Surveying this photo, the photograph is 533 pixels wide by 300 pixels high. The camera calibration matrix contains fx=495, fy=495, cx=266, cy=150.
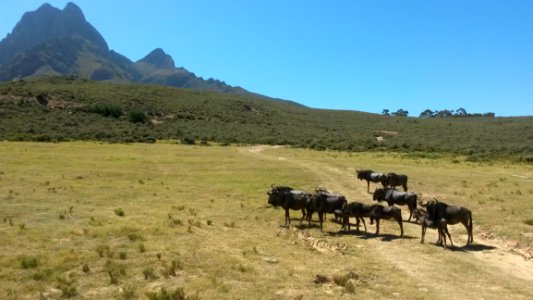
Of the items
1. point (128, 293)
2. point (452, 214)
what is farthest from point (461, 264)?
point (128, 293)

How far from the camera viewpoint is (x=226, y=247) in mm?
17328

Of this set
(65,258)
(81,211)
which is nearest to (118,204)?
(81,211)

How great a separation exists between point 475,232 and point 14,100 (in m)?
93.6

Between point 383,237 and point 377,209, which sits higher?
point 377,209

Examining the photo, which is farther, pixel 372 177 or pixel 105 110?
pixel 105 110

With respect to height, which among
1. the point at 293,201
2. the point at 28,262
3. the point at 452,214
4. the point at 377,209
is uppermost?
the point at 452,214

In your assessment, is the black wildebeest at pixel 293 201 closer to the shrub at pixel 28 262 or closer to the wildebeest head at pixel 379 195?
the wildebeest head at pixel 379 195

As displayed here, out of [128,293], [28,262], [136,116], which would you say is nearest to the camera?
[128,293]

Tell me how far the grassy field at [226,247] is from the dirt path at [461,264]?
42 mm

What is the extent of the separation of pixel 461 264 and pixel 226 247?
25.3ft

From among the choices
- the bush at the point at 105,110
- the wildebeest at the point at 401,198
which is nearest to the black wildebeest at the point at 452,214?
the wildebeest at the point at 401,198

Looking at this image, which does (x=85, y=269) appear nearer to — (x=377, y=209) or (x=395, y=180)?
(x=377, y=209)

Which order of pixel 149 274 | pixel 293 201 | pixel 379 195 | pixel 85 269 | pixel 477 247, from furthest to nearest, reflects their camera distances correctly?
pixel 379 195, pixel 293 201, pixel 477 247, pixel 85 269, pixel 149 274

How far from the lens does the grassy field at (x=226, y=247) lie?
13.1 metres
